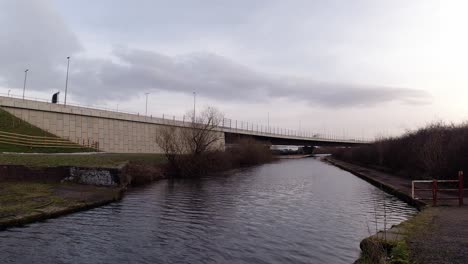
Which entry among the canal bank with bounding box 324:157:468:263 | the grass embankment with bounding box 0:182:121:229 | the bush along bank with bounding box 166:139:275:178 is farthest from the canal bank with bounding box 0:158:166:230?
the canal bank with bounding box 324:157:468:263

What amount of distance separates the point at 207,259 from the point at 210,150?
37267 millimetres

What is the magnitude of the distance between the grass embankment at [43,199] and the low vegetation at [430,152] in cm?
2253

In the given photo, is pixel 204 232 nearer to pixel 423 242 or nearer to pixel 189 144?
pixel 423 242

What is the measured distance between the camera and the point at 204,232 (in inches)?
567

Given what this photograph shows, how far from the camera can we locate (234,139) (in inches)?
3514

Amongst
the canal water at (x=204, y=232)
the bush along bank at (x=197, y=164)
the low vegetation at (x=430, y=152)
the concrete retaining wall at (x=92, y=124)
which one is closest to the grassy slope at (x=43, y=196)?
the canal water at (x=204, y=232)

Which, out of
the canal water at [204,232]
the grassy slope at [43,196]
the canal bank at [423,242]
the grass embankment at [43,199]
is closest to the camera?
the canal bank at [423,242]

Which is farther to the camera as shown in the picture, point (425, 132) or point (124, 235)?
point (425, 132)

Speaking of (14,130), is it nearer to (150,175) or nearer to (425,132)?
(150,175)

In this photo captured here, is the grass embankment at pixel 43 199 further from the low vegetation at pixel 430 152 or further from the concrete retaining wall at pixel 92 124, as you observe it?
the concrete retaining wall at pixel 92 124

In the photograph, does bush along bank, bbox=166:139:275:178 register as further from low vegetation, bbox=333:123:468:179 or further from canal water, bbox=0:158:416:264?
low vegetation, bbox=333:123:468:179

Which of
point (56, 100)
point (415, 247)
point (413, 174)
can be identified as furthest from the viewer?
point (56, 100)

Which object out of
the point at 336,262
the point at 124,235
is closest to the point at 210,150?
the point at 124,235

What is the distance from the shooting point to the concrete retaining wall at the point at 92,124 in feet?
158
